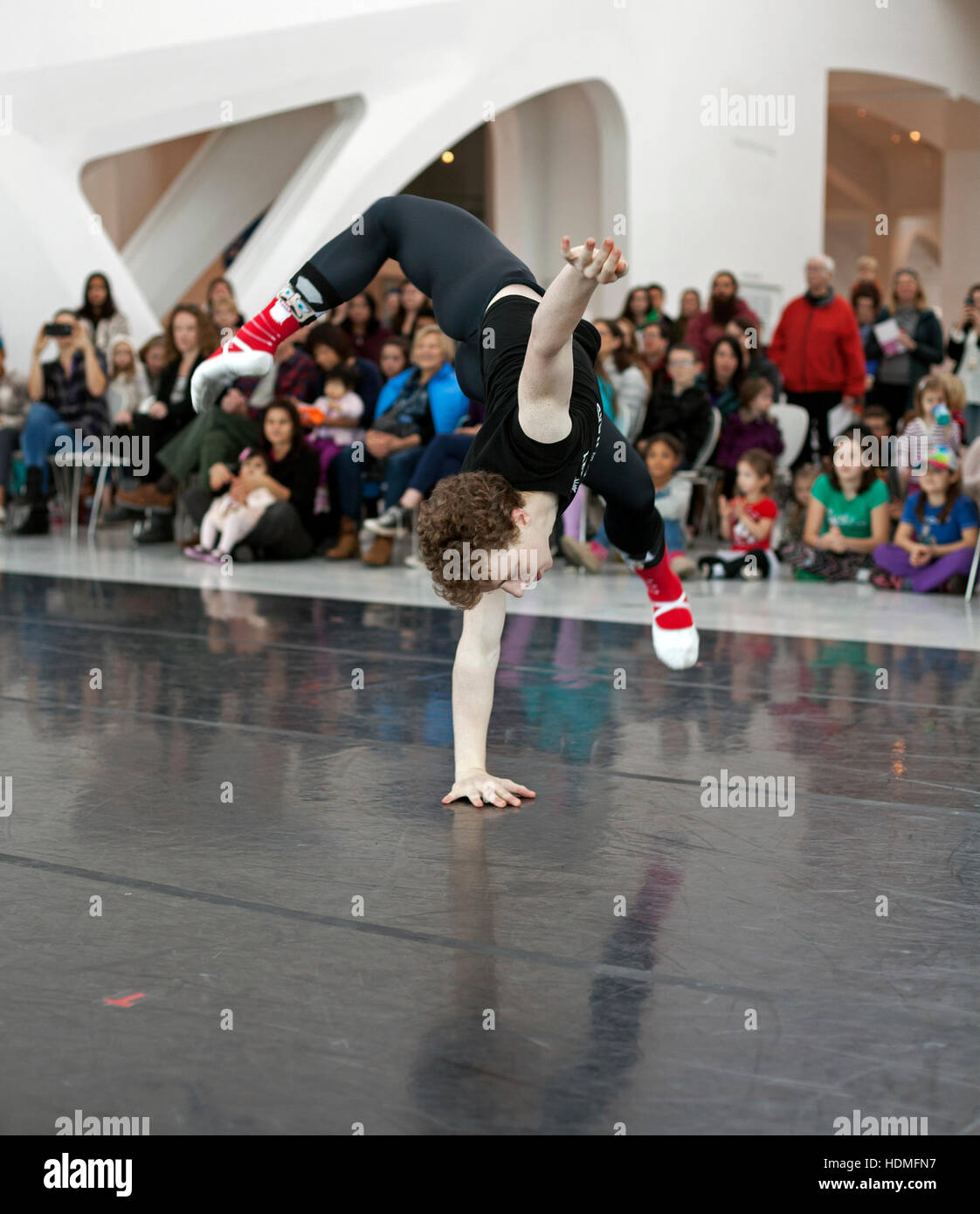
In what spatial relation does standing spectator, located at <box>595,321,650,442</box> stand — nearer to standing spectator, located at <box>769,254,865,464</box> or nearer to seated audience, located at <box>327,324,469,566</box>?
seated audience, located at <box>327,324,469,566</box>

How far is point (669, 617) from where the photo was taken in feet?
13.1

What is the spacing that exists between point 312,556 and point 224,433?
2.70ft

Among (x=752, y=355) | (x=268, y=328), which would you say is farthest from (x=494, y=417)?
(x=752, y=355)

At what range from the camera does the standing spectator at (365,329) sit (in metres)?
9.31

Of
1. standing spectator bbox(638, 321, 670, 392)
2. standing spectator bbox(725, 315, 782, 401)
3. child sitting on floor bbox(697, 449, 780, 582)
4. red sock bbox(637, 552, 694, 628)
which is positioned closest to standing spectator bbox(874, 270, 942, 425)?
standing spectator bbox(725, 315, 782, 401)

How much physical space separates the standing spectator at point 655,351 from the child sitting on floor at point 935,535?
194 centimetres

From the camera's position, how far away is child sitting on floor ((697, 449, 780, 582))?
758cm

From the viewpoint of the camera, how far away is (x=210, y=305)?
29.7ft

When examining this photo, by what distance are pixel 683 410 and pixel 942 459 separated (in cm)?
156

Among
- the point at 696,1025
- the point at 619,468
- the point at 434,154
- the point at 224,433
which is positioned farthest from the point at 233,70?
the point at 696,1025

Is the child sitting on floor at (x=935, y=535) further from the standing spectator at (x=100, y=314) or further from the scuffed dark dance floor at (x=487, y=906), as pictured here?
the standing spectator at (x=100, y=314)

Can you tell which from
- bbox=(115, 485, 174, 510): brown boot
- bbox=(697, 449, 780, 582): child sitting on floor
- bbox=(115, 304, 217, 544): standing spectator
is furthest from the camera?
bbox=(115, 485, 174, 510): brown boot

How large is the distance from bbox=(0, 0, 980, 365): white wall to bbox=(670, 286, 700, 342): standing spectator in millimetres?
2385
